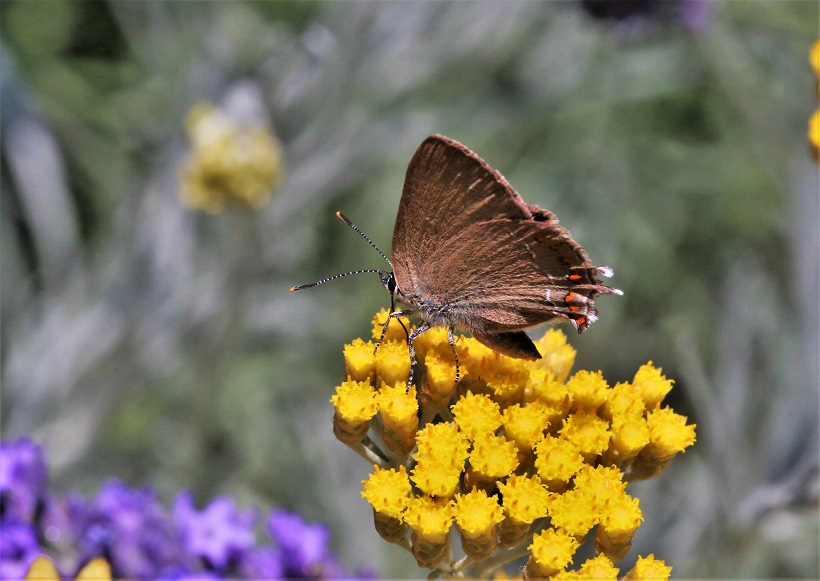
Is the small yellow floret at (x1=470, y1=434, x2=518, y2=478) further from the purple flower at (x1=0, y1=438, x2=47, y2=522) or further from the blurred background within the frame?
the blurred background

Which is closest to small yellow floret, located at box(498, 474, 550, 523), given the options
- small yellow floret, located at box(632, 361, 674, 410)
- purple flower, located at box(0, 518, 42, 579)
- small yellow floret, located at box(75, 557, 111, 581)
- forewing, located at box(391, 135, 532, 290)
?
small yellow floret, located at box(632, 361, 674, 410)

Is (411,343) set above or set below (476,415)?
above

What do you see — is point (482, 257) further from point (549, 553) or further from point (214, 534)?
point (214, 534)

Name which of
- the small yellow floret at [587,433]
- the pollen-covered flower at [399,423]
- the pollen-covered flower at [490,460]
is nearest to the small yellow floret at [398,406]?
the pollen-covered flower at [399,423]

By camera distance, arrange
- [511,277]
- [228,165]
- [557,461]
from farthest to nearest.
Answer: [228,165], [511,277], [557,461]

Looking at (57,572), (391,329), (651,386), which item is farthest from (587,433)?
(57,572)

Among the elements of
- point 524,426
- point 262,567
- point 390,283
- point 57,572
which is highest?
point 390,283

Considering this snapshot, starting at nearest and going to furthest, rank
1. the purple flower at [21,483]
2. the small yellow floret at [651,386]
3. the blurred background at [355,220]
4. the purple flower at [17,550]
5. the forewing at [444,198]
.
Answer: the small yellow floret at [651,386] → the forewing at [444,198] → the purple flower at [17,550] → the purple flower at [21,483] → the blurred background at [355,220]

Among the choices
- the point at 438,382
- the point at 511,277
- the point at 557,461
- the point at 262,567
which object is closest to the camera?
the point at 557,461

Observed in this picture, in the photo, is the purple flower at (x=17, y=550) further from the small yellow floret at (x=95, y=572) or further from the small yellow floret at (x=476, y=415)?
the small yellow floret at (x=476, y=415)
